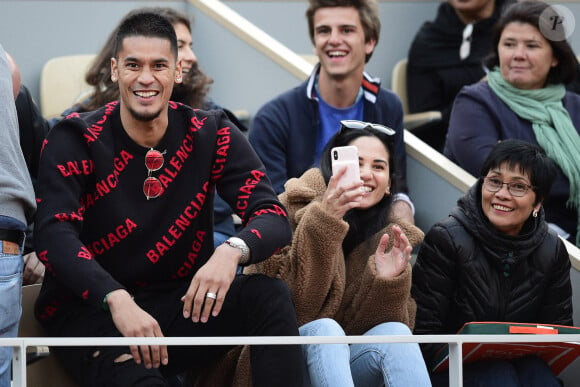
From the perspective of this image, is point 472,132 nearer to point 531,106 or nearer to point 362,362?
point 531,106

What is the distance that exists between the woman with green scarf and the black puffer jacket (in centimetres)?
60

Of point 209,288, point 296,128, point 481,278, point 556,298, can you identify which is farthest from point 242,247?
point 296,128

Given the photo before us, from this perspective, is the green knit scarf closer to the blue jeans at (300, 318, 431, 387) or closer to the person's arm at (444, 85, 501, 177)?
the person's arm at (444, 85, 501, 177)

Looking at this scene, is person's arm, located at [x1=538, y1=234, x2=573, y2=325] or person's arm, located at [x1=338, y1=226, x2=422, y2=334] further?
person's arm, located at [x1=538, y1=234, x2=573, y2=325]

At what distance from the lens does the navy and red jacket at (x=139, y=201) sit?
8.66 feet

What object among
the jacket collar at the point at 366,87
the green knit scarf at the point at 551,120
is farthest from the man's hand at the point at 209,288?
the green knit scarf at the point at 551,120

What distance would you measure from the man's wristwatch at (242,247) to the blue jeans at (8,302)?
506 mm

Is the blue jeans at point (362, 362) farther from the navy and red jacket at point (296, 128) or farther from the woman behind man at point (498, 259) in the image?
the navy and red jacket at point (296, 128)

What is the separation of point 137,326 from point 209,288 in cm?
19

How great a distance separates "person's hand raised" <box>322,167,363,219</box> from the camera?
2.84 metres

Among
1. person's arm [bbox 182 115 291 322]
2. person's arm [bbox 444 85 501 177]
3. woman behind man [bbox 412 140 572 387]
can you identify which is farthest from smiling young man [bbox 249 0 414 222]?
person's arm [bbox 182 115 291 322]

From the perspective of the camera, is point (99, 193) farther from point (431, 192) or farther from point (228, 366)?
point (431, 192)

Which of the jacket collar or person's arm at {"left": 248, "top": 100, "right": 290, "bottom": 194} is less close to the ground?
the jacket collar

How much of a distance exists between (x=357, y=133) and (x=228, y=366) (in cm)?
84
